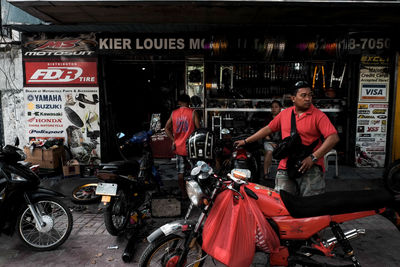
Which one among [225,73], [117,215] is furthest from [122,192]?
[225,73]

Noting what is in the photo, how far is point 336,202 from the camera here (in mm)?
2381

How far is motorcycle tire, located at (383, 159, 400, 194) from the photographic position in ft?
18.3

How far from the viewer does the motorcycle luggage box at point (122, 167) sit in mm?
3773

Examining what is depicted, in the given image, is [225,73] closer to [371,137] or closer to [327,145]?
[371,137]

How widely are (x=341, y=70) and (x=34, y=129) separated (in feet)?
28.0

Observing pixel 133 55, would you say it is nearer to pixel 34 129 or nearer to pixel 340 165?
pixel 34 129

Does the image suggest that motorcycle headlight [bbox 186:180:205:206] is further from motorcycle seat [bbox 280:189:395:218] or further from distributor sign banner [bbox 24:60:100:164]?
distributor sign banner [bbox 24:60:100:164]

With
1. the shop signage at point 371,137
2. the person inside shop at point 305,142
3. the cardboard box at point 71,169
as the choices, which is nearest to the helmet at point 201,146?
the person inside shop at point 305,142

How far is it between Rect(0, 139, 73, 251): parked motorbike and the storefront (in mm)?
3604

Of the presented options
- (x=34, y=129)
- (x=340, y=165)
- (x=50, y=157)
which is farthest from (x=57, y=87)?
(x=340, y=165)

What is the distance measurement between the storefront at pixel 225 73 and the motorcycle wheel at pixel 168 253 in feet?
16.4

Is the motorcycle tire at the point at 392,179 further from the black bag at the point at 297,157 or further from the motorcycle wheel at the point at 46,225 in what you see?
the motorcycle wheel at the point at 46,225

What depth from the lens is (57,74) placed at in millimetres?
7105

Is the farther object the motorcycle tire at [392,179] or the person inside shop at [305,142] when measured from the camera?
the motorcycle tire at [392,179]
